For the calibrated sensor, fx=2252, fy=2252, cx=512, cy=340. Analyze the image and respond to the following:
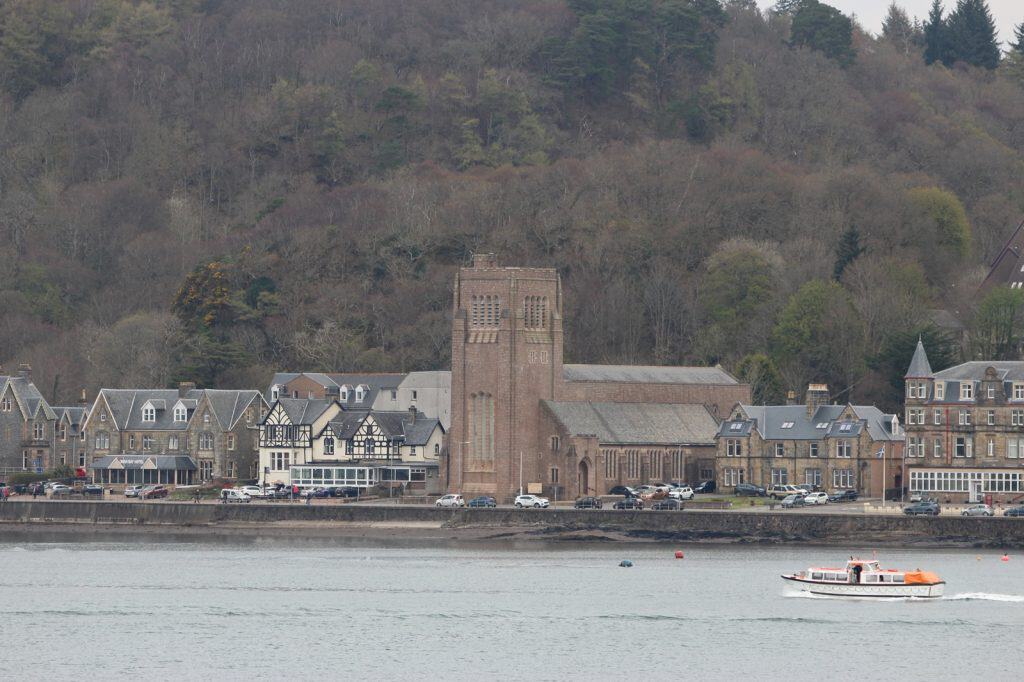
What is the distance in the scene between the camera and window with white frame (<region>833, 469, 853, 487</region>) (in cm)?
10738

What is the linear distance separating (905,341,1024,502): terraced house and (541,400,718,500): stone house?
13.7m

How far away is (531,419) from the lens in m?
109

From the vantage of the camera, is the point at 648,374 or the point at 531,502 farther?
the point at 648,374

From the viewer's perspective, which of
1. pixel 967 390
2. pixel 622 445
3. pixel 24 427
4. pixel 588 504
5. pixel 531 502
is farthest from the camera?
pixel 24 427

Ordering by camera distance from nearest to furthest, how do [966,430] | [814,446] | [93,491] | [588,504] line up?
[588,504], [966,430], [814,446], [93,491]

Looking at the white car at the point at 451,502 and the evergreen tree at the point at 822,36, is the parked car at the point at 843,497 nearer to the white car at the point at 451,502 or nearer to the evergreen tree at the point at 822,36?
the white car at the point at 451,502

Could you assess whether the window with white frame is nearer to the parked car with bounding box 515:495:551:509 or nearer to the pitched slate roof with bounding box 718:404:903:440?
the pitched slate roof with bounding box 718:404:903:440

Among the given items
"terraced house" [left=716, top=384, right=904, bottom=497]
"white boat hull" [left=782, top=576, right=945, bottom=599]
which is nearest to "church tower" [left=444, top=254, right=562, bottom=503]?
"terraced house" [left=716, top=384, right=904, bottom=497]

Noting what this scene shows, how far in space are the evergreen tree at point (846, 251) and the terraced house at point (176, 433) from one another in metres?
35.2

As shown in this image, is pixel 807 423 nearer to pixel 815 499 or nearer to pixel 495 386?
pixel 815 499

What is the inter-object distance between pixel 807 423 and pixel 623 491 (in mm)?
9559

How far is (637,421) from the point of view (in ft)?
370

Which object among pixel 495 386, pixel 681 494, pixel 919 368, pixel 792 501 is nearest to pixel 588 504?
pixel 681 494

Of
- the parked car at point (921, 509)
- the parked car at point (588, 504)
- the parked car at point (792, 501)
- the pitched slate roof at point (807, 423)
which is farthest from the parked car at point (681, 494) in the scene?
the parked car at point (921, 509)
